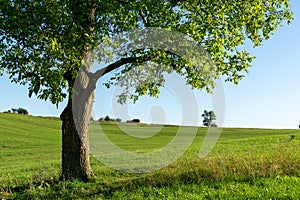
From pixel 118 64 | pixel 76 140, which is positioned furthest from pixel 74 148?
pixel 118 64

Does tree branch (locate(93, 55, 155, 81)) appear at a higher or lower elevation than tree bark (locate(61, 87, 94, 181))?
higher

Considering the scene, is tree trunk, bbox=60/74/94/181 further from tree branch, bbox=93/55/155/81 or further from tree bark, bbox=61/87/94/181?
tree branch, bbox=93/55/155/81

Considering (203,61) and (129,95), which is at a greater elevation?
(203,61)

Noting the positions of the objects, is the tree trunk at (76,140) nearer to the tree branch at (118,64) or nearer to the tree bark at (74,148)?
the tree bark at (74,148)

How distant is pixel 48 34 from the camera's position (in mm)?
13844

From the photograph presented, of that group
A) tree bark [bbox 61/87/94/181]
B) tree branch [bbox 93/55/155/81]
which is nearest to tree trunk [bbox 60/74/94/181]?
tree bark [bbox 61/87/94/181]

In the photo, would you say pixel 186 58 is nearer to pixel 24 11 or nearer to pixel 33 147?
pixel 24 11

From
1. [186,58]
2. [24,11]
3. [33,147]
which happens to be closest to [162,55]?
[186,58]

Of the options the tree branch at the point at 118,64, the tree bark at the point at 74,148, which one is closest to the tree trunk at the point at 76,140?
the tree bark at the point at 74,148

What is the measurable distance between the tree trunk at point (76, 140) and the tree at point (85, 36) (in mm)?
39

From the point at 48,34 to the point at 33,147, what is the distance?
32.5 metres

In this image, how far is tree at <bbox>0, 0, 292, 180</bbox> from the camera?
1360cm

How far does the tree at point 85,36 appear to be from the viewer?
13602 mm

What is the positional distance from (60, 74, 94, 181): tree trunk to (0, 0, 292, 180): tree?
1.6 inches
